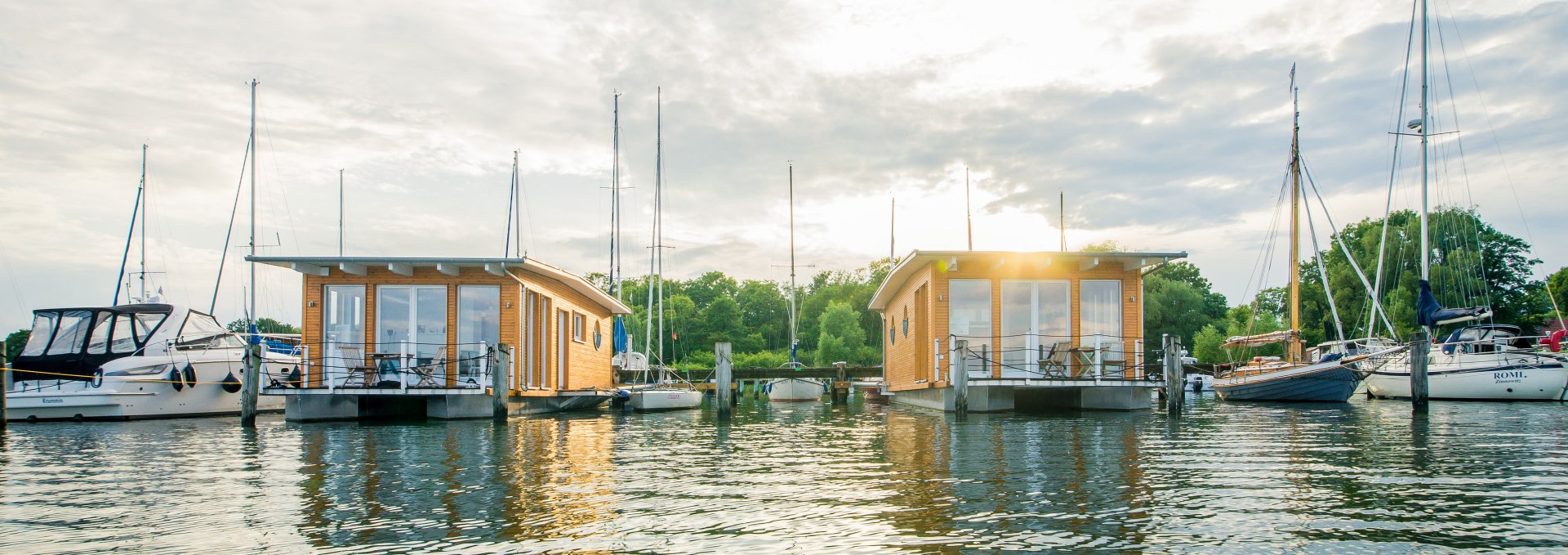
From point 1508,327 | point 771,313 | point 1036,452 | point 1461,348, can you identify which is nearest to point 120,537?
point 1036,452

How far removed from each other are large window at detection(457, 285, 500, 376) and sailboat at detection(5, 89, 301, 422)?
3296 mm

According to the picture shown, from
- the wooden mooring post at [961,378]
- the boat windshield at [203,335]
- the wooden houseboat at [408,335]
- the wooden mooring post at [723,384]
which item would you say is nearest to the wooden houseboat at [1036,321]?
the wooden mooring post at [961,378]

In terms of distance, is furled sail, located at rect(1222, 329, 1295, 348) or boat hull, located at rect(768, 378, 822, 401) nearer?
furled sail, located at rect(1222, 329, 1295, 348)

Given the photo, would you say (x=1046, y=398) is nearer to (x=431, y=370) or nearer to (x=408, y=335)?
(x=431, y=370)

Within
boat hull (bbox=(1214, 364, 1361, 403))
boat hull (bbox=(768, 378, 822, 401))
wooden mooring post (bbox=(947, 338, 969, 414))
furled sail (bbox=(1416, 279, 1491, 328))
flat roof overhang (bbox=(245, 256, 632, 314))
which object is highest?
flat roof overhang (bbox=(245, 256, 632, 314))

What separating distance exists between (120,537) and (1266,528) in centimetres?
769

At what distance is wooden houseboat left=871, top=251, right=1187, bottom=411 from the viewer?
20.5 metres

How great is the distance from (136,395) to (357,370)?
648 cm

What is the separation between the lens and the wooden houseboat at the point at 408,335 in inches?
784

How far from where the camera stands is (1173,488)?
8.81 metres

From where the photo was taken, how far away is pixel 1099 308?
834 inches

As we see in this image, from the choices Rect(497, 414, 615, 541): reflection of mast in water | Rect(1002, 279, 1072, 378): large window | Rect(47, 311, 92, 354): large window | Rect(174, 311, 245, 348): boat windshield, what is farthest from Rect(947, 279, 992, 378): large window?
Rect(47, 311, 92, 354): large window

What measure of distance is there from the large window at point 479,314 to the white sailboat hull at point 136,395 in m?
5.11

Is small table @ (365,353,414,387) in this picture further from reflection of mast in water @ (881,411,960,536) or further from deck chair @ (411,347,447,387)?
reflection of mast in water @ (881,411,960,536)
